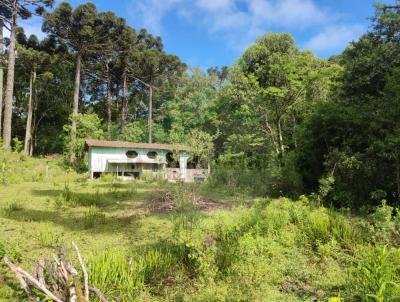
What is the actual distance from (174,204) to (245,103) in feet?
29.6

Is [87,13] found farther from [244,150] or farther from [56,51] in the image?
[244,150]

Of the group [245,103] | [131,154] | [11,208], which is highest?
[245,103]

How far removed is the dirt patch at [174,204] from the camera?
8.01 meters

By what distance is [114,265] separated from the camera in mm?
3809

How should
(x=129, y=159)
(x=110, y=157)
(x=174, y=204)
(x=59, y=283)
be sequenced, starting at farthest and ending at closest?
(x=129, y=159) < (x=110, y=157) < (x=174, y=204) < (x=59, y=283)

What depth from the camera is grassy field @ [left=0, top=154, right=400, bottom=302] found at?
3.64 m

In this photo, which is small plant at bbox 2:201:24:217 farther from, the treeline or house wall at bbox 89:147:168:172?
house wall at bbox 89:147:168:172

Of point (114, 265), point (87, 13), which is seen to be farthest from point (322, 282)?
point (87, 13)

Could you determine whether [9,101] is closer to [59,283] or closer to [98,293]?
[59,283]

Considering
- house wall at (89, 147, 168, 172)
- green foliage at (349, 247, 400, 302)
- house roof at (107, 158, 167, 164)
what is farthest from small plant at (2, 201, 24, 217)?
house roof at (107, 158, 167, 164)

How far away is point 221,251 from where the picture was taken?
14.5 ft

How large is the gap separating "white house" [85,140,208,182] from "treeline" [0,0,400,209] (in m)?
2.26

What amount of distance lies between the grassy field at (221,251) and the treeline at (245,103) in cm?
209

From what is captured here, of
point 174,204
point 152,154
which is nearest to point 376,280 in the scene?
point 174,204
